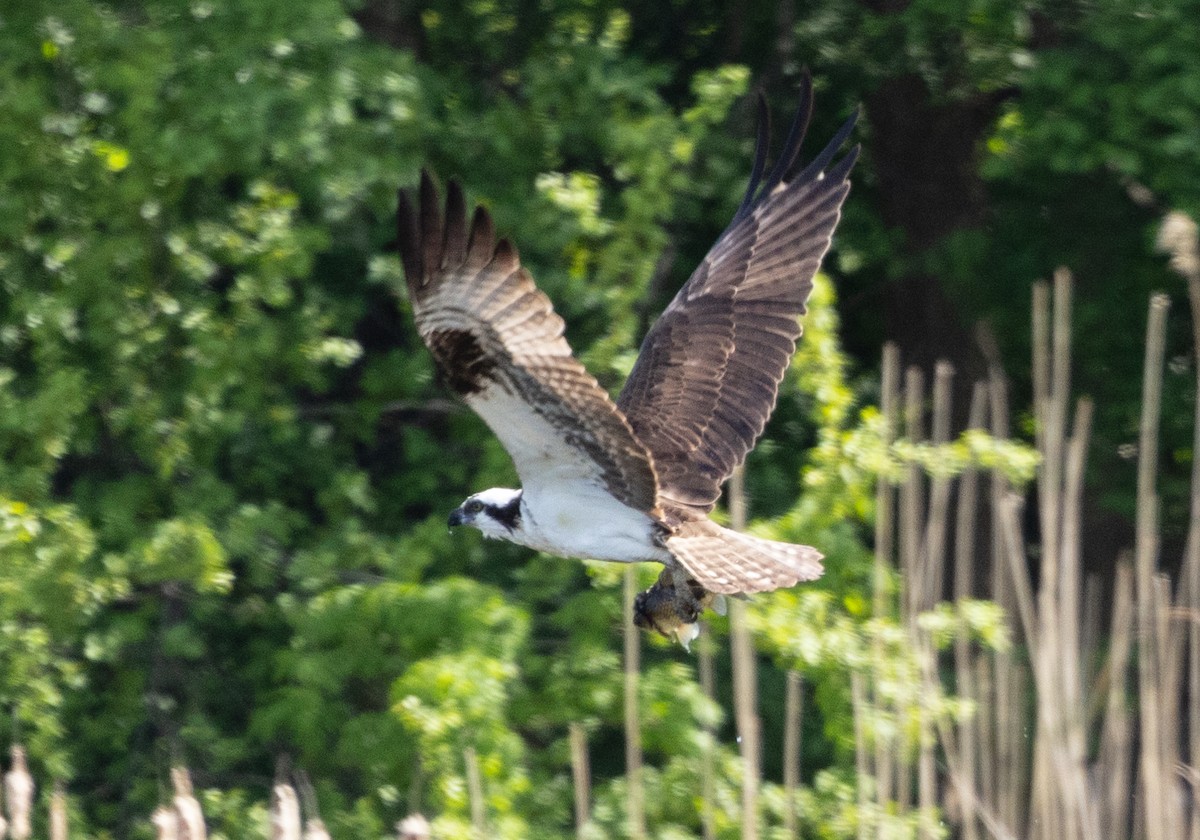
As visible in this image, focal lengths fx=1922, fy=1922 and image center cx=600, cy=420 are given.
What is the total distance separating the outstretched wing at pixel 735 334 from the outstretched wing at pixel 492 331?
2.86 feet

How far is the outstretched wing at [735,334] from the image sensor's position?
529 centimetres

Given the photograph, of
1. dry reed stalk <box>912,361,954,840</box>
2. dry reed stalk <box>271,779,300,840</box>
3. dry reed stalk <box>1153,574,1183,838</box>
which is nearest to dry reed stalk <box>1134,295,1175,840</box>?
dry reed stalk <box>1153,574,1183,838</box>

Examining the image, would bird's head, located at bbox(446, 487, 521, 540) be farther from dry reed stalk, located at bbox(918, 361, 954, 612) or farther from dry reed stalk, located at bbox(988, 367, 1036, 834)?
dry reed stalk, located at bbox(988, 367, 1036, 834)

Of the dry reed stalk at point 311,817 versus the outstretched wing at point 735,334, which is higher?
the outstretched wing at point 735,334

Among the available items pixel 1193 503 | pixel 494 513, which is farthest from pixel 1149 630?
pixel 494 513

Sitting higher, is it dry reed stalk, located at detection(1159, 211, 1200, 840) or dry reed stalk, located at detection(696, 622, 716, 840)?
dry reed stalk, located at detection(1159, 211, 1200, 840)

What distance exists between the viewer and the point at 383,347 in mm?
8148

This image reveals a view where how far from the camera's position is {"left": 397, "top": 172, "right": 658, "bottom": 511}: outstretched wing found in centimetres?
392

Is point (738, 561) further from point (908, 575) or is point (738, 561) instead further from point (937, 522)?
point (937, 522)

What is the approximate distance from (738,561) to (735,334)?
0.95 m

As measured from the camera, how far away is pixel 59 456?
7.17 meters

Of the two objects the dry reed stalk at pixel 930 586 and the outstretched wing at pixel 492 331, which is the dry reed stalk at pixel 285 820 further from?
the dry reed stalk at pixel 930 586

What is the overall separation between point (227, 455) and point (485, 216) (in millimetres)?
4084

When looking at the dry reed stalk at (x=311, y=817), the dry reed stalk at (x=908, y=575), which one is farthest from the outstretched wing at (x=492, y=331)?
the dry reed stalk at (x=908, y=575)
